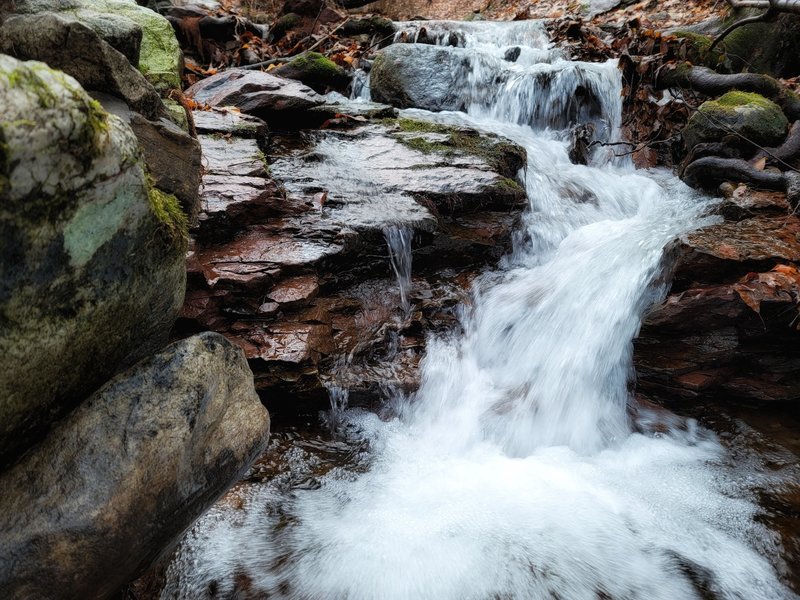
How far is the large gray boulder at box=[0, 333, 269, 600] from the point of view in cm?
157

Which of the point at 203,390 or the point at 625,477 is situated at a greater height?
the point at 203,390

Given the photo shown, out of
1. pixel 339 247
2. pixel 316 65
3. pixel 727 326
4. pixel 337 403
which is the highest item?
pixel 316 65

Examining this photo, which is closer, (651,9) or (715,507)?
(715,507)

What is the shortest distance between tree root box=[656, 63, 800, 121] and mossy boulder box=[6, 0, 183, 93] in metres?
6.33

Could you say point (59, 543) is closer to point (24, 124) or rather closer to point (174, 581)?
point (174, 581)

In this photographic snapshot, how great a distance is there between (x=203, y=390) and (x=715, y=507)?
9.82 feet

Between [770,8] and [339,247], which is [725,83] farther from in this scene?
[339,247]

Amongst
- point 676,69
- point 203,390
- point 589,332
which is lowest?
point 589,332

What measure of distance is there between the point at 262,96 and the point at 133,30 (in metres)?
3.33

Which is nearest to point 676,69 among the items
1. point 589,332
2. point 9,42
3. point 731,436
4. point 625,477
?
point 589,332

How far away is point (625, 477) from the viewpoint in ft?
10.8

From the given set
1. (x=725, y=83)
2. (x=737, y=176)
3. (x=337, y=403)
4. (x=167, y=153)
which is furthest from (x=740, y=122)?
(x=167, y=153)

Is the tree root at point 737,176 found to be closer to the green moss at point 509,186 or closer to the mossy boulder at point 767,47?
the green moss at point 509,186

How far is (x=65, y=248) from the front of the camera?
1.44 meters
